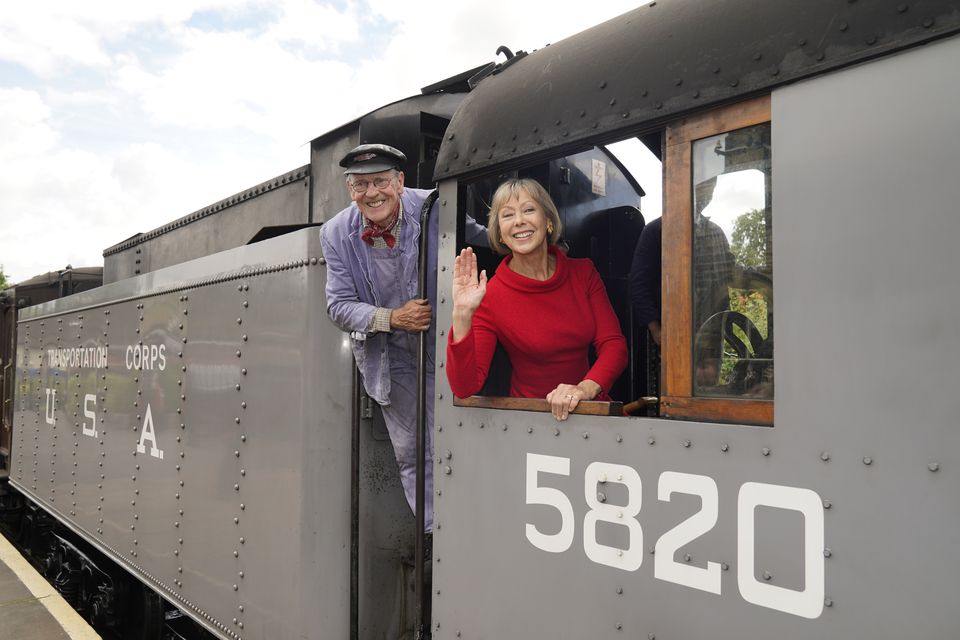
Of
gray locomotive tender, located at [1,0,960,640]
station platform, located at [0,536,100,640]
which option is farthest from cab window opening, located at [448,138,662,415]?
station platform, located at [0,536,100,640]

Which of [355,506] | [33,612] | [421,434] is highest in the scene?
[421,434]

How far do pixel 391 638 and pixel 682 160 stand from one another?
7.06 ft

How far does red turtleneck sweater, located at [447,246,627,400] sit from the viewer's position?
2236 mm

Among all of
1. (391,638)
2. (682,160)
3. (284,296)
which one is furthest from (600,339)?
(391,638)

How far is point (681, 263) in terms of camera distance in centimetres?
169

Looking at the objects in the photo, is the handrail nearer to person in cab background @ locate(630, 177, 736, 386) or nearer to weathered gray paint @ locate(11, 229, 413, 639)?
person in cab background @ locate(630, 177, 736, 386)

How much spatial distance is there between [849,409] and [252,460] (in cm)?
236

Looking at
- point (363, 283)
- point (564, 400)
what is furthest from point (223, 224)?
point (564, 400)

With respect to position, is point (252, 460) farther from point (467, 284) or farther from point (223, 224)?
point (223, 224)

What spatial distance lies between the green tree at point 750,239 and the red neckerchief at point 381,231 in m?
1.44

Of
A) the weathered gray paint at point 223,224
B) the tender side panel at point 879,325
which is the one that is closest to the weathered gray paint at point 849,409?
the tender side panel at point 879,325

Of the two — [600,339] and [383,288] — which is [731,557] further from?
[383,288]

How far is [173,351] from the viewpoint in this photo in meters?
3.71

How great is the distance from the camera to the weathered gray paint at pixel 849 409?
1.28 m
